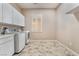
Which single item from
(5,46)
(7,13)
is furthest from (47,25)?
(5,46)

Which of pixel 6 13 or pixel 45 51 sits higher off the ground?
pixel 6 13

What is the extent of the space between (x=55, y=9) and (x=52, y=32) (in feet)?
5.16

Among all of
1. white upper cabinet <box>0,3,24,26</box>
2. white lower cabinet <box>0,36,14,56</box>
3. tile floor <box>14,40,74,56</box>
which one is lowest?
tile floor <box>14,40,74,56</box>

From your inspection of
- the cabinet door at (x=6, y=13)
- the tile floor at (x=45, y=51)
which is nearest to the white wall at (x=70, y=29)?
the tile floor at (x=45, y=51)

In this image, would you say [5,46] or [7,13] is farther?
[7,13]

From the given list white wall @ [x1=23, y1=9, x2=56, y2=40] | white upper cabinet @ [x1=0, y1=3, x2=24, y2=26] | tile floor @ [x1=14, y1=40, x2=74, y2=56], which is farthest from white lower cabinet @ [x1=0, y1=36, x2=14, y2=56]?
white wall @ [x1=23, y1=9, x2=56, y2=40]

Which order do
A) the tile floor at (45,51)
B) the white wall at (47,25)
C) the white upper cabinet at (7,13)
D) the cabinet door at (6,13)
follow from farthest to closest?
the white wall at (47,25)
the tile floor at (45,51)
the cabinet door at (6,13)
the white upper cabinet at (7,13)

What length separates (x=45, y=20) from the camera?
7.45 meters

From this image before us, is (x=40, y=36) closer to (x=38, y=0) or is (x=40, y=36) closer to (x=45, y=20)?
(x=45, y=20)

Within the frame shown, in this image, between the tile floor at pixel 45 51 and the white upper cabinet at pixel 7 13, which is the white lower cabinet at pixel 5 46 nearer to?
the white upper cabinet at pixel 7 13

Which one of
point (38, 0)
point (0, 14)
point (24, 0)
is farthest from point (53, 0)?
point (0, 14)

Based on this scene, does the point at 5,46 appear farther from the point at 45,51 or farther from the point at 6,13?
the point at 45,51

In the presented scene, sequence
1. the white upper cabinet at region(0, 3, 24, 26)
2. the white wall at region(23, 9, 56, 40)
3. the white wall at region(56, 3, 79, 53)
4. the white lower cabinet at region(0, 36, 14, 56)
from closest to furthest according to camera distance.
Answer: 1. the white lower cabinet at region(0, 36, 14, 56)
2. the white upper cabinet at region(0, 3, 24, 26)
3. the white wall at region(56, 3, 79, 53)
4. the white wall at region(23, 9, 56, 40)

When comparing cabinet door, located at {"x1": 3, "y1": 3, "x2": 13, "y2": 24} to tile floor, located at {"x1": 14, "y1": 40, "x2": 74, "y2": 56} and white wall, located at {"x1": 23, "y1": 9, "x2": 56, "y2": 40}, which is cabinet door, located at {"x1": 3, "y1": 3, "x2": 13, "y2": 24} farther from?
white wall, located at {"x1": 23, "y1": 9, "x2": 56, "y2": 40}
